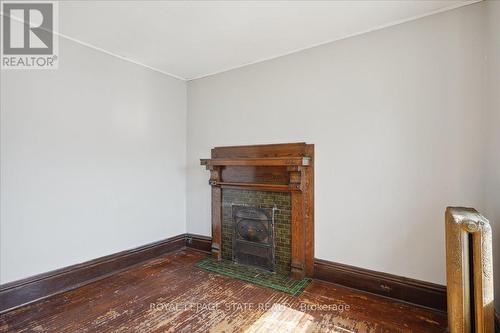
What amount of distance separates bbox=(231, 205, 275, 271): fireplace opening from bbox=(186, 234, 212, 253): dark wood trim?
511mm

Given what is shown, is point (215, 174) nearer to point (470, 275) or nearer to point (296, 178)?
point (296, 178)

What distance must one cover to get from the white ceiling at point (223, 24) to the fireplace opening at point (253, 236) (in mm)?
1913

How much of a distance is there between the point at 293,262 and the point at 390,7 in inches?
103

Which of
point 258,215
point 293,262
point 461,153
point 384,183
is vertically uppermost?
point 461,153

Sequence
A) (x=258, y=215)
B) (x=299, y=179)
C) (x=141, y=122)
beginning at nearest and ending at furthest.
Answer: (x=299, y=179)
(x=258, y=215)
(x=141, y=122)

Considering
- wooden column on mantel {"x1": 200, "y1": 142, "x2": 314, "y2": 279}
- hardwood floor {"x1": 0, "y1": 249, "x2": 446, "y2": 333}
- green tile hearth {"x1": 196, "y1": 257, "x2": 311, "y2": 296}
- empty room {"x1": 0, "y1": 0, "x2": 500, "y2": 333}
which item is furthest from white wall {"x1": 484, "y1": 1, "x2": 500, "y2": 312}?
green tile hearth {"x1": 196, "y1": 257, "x2": 311, "y2": 296}

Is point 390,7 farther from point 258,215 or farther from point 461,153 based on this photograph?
point 258,215

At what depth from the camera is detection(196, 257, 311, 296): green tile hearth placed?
8.23 ft

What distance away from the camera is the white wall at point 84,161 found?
2191mm

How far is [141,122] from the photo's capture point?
127 inches

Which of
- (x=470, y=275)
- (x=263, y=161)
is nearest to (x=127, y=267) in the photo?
(x=263, y=161)

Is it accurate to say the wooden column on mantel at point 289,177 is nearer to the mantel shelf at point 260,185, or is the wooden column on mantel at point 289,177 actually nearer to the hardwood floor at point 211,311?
the mantel shelf at point 260,185

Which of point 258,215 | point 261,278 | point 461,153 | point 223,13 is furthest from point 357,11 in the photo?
point 261,278

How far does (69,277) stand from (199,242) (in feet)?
5.17
